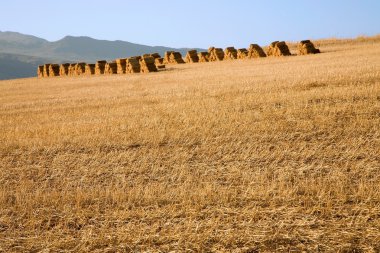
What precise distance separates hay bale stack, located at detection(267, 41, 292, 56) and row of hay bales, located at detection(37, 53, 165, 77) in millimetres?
9914

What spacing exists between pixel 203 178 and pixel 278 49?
33.4 meters

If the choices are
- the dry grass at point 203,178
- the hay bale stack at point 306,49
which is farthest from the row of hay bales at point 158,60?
the dry grass at point 203,178

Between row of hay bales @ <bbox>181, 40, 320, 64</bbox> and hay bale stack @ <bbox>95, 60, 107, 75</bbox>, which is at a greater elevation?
row of hay bales @ <bbox>181, 40, 320, 64</bbox>

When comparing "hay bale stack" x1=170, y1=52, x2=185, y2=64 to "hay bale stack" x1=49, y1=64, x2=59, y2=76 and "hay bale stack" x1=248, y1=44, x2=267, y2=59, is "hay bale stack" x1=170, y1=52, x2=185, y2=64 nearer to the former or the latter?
"hay bale stack" x1=248, y1=44, x2=267, y2=59

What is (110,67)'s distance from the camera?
1438 inches

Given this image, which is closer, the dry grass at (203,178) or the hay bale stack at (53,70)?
the dry grass at (203,178)

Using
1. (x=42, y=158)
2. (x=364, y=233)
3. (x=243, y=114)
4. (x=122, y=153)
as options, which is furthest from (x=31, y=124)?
(x=364, y=233)

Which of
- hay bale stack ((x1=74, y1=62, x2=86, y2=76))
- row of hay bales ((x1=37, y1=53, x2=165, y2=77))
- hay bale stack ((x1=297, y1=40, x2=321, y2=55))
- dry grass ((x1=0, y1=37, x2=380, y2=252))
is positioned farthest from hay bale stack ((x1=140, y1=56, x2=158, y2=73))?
dry grass ((x1=0, y1=37, x2=380, y2=252))

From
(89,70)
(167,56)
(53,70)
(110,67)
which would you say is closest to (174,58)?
(167,56)

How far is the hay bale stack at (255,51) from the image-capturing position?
38922 mm

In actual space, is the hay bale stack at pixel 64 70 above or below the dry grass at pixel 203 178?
above

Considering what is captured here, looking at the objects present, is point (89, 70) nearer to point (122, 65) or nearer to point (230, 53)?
point (122, 65)

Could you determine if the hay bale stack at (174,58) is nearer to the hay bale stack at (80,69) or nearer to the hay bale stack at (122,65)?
the hay bale stack at (80,69)

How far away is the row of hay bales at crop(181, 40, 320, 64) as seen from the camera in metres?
37.4
